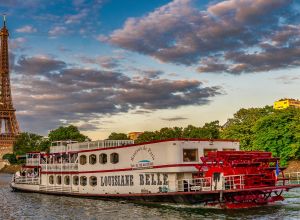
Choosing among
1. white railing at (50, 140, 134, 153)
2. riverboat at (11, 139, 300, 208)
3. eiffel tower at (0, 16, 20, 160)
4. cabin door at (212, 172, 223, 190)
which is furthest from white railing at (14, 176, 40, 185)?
eiffel tower at (0, 16, 20, 160)

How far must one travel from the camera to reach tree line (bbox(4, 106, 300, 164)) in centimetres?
6500

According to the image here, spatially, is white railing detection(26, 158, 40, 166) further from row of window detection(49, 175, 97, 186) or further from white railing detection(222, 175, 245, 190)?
white railing detection(222, 175, 245, 190)

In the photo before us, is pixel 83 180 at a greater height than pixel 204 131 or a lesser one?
lesser

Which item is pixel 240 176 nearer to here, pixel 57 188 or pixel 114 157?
pixel 114 157

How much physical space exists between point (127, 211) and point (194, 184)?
16.4 ft

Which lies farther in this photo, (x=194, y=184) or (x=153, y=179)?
(x=153, y=179)

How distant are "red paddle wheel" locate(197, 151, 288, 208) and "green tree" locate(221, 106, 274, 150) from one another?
40.9 meters

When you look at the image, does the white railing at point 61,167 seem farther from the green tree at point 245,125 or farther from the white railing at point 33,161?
the green tree at point 245,125

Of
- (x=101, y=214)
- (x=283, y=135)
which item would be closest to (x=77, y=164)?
(x=101, y=214)

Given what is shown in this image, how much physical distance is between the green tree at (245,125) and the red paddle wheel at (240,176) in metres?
40.9

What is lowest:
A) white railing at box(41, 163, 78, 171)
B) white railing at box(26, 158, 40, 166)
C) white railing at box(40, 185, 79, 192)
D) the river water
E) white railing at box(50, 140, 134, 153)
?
the river water

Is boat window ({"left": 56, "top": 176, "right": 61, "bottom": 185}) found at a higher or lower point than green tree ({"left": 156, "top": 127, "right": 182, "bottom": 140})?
lower

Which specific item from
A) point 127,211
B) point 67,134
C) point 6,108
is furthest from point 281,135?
point 6,108

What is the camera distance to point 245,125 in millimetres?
77375
